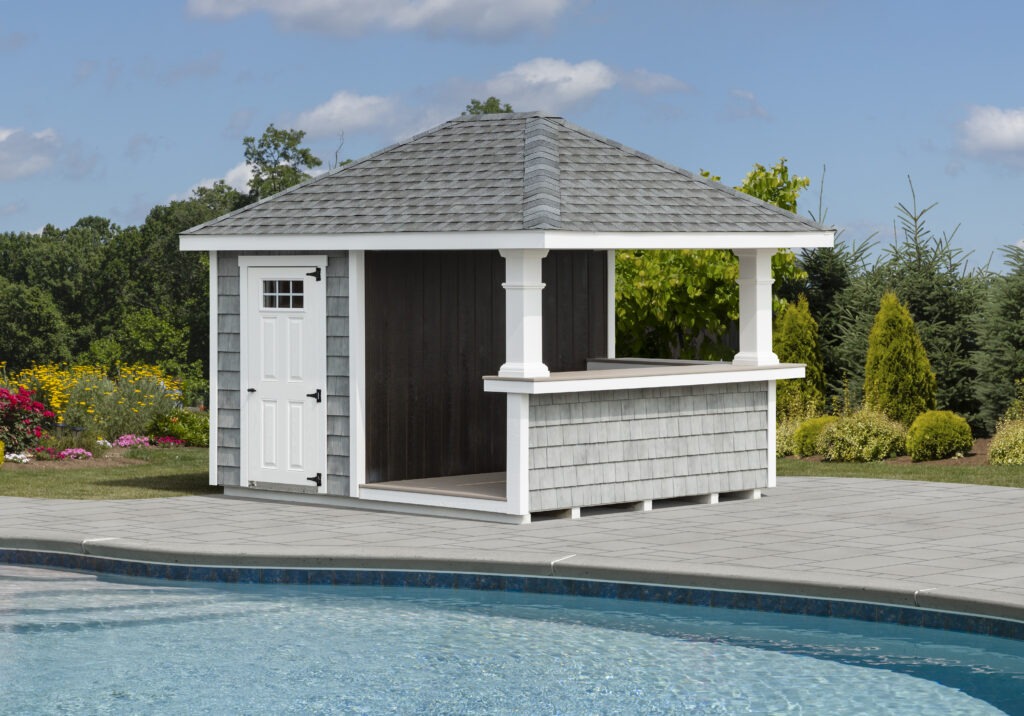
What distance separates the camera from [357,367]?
43.3ft

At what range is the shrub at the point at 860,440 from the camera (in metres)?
18.5

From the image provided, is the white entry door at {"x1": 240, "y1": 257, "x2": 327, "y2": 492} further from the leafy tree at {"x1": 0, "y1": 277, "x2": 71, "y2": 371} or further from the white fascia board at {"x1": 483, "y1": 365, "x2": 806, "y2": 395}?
the leafy tree at {"x1": 0, "y1": 277, "x2": 71, "y2": 371}

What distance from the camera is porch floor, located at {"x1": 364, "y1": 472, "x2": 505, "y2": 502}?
12.7 m

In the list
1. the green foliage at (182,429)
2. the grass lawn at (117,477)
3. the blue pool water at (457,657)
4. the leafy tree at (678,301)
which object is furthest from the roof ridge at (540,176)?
the green foliage at (182,429)

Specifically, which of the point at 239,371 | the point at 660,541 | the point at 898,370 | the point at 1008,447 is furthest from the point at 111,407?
the point at 1008,447

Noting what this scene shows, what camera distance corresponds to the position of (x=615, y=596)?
387 inches

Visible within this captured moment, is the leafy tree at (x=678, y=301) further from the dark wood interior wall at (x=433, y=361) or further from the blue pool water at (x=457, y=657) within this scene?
the blue pool water at (x=457, y=657)

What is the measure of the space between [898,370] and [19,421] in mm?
11020

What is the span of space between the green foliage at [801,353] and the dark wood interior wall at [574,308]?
638cm

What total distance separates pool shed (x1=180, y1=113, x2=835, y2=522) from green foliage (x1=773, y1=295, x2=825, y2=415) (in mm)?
6542

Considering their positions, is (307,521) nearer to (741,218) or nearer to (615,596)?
(615,596)

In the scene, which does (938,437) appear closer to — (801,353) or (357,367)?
(801,353)

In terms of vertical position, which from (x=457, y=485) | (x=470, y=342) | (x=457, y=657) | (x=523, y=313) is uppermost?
(x=523, y=313)

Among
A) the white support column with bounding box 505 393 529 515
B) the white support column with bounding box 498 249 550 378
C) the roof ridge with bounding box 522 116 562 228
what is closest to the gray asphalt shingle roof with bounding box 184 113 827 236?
the roof ridge with bounding box 522 116 562 228
